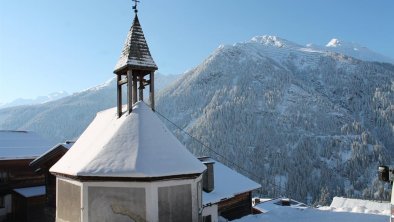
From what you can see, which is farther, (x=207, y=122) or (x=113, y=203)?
(x=207, y=122)

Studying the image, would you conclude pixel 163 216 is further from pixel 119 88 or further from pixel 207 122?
pixel 207 122

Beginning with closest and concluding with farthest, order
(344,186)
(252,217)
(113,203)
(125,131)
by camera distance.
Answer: (113,203) < (125,131) < (252,217) < (344,186)

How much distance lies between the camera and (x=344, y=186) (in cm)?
14812

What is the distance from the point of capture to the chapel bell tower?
16062mm

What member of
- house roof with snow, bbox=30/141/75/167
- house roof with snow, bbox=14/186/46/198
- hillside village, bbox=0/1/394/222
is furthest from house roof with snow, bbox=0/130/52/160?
house roof with snow, bbox=30/141/75/167

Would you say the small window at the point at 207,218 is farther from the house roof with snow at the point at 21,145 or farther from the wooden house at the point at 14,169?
the house roof with snow at the point at 21,145

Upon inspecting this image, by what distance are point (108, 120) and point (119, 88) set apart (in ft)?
5.24

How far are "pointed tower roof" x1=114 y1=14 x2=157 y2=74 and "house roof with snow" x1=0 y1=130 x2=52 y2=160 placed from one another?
54.1 feet

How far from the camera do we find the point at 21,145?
3095cm

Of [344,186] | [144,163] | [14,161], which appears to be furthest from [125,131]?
[344,186]

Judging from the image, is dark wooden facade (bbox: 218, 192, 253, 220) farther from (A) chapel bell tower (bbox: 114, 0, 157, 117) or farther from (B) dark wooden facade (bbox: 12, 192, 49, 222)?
(B) dark wooden facade (bbox: 12, 192, 49, 222)

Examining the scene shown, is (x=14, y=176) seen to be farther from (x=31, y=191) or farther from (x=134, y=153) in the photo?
(x=134, y=153)

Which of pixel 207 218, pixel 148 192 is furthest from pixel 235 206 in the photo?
pixel 148 192

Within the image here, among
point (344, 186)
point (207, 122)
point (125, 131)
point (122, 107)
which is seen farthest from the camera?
point (207, 122)
